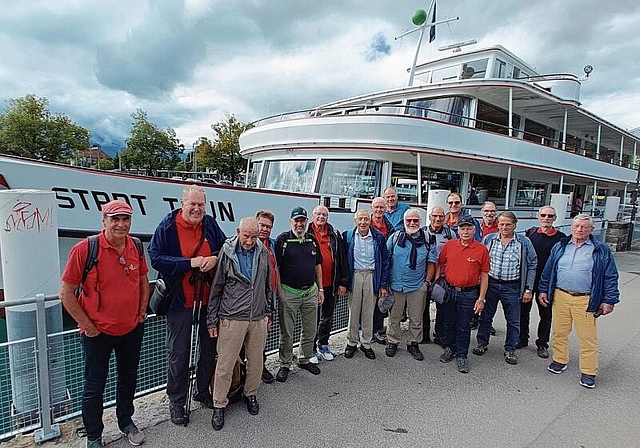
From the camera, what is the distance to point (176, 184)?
16.0 feet

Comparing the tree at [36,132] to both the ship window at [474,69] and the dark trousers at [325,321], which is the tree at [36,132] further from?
the dark trousers at [325,321]

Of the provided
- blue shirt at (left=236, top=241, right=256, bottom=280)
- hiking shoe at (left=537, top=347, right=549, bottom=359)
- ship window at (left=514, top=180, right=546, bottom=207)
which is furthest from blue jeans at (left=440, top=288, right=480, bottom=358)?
ship window at (left=514, top=180, right=546, bottom=207)

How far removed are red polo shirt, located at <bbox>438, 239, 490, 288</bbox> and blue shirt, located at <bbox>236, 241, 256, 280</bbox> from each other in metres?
2.20

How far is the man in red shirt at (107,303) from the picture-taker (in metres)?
2.19

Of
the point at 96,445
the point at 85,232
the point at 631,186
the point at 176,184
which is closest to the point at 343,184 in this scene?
the point at 176,184

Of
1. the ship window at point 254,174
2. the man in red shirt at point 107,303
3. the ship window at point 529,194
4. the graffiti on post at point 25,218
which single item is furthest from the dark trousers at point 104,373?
the ship window at point 529,194

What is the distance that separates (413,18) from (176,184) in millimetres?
10685

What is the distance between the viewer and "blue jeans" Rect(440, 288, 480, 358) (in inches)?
152

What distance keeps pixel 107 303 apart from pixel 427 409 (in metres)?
2.57

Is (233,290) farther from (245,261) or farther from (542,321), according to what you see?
(542,321)

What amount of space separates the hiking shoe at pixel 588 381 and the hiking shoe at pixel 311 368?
8.45 feet

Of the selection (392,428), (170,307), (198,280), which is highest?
(198,280)

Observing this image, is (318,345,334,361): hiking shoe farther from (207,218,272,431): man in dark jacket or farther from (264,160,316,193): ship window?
(264,160,316,193): ship window

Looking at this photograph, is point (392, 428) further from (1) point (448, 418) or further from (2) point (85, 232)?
(2) point (85, 232)
